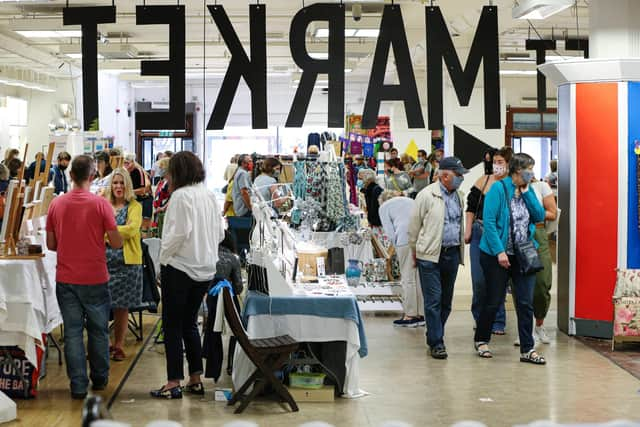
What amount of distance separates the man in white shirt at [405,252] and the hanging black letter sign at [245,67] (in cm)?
219

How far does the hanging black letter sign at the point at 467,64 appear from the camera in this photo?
6762mm

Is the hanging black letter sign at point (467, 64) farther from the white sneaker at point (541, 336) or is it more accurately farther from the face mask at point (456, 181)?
the white sneaker at point (541, 336)

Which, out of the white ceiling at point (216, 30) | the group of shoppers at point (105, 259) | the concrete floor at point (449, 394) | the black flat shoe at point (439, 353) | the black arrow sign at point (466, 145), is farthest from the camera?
the black arrow sign at point (466, 145)

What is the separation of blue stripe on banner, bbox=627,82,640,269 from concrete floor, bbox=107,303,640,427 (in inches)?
36.0

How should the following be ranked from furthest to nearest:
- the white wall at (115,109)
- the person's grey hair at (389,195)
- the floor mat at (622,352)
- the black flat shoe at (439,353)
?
the white wall at (115,109) → the person's grey hair at (389,195) → the black flat shoe at (439,353) → the floor mat at (622,352)

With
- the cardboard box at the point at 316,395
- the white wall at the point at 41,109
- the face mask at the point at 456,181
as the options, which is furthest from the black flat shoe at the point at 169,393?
the white wall at the point at 41,109

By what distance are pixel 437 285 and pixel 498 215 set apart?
71 centimetres

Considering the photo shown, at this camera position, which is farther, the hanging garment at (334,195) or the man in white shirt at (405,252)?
the hanging garment at (334,195)

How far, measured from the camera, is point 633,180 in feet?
25.1

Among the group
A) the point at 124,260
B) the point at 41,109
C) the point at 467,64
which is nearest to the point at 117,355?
the point at 124,260

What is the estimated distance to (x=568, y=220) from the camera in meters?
7.96

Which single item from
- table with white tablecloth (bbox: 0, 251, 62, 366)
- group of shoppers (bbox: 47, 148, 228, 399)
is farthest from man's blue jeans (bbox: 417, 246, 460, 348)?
table with white tablecloth (bbox: 0, 251, 62, 366)

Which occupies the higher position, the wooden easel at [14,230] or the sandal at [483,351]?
the wooden easel at [14,230]

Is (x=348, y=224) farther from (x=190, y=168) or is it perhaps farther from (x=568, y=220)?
(x=190, y=168)
